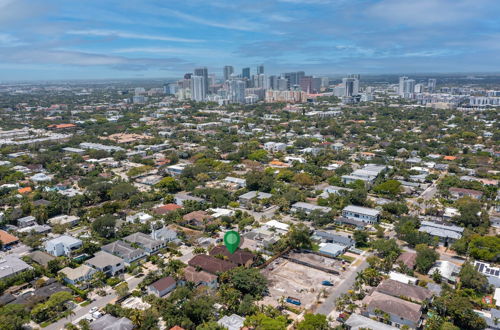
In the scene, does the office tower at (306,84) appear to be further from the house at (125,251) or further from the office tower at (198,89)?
the house at (125,251)

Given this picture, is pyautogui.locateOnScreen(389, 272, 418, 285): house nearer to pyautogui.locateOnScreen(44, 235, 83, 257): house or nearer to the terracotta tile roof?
pyautogui.locateOnScreen(44, 235, 83, 257): house

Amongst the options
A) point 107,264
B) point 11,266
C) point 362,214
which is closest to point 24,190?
point 11,266

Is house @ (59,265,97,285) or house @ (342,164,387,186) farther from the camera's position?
house @ (342,164,387,186)

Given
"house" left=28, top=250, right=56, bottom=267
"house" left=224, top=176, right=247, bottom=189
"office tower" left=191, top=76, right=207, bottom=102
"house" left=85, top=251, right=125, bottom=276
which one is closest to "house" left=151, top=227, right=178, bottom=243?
"house" left=85, top=251, right=125, bottom=276

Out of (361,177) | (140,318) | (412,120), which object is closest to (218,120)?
(412,120)

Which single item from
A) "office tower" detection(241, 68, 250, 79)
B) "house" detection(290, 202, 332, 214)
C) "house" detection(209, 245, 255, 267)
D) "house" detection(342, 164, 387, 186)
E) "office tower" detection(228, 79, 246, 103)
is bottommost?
"house" detection(209, 245, 255, 267)

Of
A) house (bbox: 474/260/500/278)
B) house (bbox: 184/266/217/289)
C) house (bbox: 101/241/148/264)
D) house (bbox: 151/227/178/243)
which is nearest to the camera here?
house (bbox: 184/266/217/289)

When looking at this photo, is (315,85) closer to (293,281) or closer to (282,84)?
(282,84)
